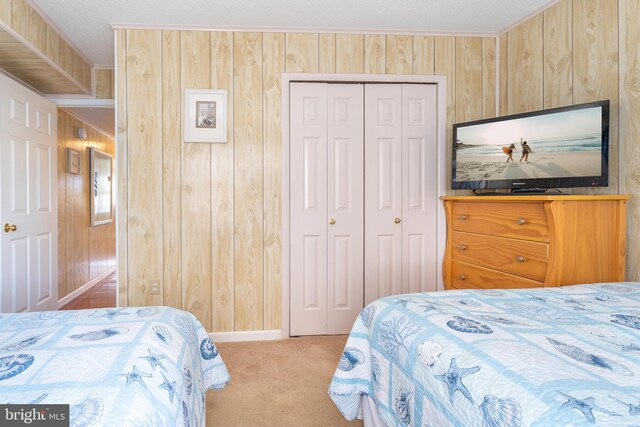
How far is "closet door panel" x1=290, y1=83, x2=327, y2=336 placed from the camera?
3033 millimetres

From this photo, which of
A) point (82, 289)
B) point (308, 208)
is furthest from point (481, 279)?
point (82, 289)

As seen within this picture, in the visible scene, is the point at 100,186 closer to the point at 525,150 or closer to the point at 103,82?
the point at 103,82

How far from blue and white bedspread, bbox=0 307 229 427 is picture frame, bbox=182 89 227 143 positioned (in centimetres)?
180

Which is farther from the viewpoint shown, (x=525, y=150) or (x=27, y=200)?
(x=27, y=200)

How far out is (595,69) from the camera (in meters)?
2.26

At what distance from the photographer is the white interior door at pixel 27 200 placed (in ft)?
9.32

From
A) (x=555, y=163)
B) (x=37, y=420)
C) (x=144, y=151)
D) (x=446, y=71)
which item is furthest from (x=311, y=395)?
(x=446, y=71)

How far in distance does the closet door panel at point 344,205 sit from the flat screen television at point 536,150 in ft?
2.50

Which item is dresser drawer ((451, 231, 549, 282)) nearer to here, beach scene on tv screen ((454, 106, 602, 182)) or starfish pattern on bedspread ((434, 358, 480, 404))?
beach scene on tv screen ((454, 106, 602, 182))

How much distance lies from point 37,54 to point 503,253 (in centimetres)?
339

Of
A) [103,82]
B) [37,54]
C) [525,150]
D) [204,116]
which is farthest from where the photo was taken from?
[103,82]

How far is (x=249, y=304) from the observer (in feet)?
9.91

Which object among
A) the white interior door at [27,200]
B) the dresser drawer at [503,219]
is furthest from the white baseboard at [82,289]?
the dresser drawer at [503,219]

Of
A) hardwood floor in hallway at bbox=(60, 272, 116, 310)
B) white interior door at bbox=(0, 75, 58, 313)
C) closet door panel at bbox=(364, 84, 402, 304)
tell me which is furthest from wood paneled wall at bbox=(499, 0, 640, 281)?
hardwood floor in hallway at bbox=(60, 272, 116, 310)
